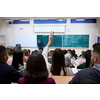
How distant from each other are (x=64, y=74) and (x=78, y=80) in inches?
33.1

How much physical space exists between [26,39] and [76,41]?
295 cm

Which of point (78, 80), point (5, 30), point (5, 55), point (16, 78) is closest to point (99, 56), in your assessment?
point (78, 80)

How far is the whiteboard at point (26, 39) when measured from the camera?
7.05 metres

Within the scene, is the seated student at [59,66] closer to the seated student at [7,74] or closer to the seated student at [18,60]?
the seated student at [18,60]

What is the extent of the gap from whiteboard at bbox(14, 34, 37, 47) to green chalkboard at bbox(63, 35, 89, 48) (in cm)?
179

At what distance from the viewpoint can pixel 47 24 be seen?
22.1ft

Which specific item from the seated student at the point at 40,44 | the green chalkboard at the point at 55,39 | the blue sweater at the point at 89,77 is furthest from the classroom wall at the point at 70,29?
the blue sweater at the point at 89,77

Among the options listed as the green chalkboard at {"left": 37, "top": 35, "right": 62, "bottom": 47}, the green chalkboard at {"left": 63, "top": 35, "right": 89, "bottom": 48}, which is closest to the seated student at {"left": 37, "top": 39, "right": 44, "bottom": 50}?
the green chalkboard at {"left": 37, "top": 35, "right": 62, "bottom": 47}

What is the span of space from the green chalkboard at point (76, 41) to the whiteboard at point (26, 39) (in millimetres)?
1788

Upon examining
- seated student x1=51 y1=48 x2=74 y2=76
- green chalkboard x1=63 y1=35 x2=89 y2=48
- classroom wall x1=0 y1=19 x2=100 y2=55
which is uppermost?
classroom wall x1=0 y1=19 x2=100 y2=55

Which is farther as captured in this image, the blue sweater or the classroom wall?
the classroom wall

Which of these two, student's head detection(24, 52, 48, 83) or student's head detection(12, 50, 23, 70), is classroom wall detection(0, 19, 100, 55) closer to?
student's head detection(12, 50, 23, 70)

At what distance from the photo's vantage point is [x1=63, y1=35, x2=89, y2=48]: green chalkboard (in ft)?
21.8

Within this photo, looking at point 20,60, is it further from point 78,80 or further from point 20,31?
point 20,31
